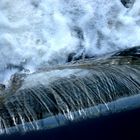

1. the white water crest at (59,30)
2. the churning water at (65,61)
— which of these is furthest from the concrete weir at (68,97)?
the white water crest at (59,30)

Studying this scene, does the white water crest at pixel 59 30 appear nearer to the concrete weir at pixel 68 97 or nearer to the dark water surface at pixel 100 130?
the concrete weir at pixel 68 97

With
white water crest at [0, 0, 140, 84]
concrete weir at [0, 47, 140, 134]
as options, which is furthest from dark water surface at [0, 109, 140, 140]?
white water crest at [0, 0, 140, 84]

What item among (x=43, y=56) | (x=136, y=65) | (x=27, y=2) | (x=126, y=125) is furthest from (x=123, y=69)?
(x=27, y=2)

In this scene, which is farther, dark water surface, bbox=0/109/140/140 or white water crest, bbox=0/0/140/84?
white water crest, bbox=0/0/140/84

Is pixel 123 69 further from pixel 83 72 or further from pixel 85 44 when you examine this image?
pixel 85 44

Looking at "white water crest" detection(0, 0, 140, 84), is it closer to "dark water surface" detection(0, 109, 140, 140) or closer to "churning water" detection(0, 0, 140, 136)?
"churning water" detection(0, 0, 140, 136)

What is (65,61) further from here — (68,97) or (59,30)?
(68,97)
